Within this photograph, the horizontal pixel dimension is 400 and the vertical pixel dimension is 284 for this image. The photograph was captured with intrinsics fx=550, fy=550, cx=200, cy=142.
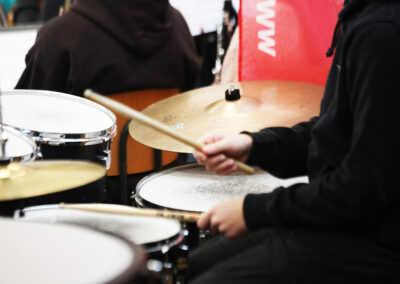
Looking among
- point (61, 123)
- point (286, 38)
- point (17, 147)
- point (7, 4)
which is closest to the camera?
point (17, 147)

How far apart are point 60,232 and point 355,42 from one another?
1.94ft

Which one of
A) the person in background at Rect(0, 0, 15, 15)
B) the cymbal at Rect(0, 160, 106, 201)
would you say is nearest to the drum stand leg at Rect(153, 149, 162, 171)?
the cymbal at Rect(0, 160, 106, 201)

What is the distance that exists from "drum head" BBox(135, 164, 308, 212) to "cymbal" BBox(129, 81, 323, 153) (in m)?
0.09

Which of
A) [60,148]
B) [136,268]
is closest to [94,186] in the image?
[60,148]

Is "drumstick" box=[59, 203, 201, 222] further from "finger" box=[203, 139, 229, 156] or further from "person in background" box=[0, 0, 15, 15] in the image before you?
"person in background" box=[0, 0, 15, 15]

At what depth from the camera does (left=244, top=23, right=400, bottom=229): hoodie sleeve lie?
36.0 inches

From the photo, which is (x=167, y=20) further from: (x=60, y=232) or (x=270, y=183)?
(x=60, y=232)

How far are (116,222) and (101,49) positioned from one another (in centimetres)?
106

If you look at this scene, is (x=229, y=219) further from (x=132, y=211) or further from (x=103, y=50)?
(x=103, y=50)

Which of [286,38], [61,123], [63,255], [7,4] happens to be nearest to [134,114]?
[63,255]

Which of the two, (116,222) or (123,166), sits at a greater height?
(116,222)

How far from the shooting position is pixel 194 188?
62.1 inches

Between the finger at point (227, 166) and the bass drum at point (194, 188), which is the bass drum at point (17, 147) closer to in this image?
the bass drum at point (194, 188)

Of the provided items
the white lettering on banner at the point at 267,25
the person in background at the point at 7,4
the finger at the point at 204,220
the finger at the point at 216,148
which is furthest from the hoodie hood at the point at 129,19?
the person in background at the point at 7,4
